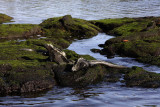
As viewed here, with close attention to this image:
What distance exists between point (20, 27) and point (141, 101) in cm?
1628

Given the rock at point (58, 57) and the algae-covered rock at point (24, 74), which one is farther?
the rock at point (58, 57)

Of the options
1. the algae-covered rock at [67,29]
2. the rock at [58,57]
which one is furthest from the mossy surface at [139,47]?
the algae-covered rock at [67,29]

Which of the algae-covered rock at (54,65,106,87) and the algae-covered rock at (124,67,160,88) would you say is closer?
the algae-covered rock at (54,65,106,87)

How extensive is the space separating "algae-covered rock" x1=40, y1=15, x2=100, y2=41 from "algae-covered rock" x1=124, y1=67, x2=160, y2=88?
1223 cm

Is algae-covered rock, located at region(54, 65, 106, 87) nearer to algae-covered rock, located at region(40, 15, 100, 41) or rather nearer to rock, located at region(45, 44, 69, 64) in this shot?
rock, located at region(45, 44, 69, 64)

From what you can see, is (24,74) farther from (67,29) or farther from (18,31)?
(67,29)

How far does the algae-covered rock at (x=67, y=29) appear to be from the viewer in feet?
79.0

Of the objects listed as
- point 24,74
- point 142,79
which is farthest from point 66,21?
point 24,74

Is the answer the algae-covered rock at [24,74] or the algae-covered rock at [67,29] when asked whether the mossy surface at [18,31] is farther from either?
the algae-covered rock at [24,74]

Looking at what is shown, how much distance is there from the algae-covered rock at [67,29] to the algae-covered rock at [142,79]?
12231mm

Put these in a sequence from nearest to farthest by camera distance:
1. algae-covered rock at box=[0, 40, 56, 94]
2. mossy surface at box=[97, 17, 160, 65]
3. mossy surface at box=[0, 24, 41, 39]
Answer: algae-covered rock at box=[0, 40, 56, 94] < mossy surface at box=[97, 17, 160, 65] < mossy surface at box=[0, 24, 41, 39]

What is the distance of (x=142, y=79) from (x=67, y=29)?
555 inches

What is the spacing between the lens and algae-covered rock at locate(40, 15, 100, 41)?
24.1 meters

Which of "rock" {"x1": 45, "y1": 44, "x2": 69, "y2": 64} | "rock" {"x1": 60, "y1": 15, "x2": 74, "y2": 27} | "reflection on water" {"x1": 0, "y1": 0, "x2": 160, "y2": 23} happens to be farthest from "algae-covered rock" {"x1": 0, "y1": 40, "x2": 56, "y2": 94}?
"reflection on water" {"x1": 0, "y1": 0, "x2": 160, "y2": 23}
